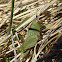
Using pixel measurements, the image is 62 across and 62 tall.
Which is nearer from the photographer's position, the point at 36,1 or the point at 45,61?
the point at 45,61

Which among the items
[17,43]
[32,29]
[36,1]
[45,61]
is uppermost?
[36,1]

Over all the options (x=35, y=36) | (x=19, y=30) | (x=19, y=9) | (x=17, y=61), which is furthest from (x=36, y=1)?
(x=17, y=61)

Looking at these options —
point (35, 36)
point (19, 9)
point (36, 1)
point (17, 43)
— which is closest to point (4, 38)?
point (17, 43)

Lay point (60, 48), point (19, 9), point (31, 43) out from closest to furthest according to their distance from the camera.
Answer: point (31, 43) < point (60, 48) < point (19, 9)

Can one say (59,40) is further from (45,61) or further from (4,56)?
(4,56)

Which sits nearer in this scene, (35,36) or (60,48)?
(35,36)

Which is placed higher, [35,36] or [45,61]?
[35,36]

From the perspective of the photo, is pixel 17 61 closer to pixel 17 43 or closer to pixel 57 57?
pixel 17 43

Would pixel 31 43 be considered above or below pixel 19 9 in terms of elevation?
below

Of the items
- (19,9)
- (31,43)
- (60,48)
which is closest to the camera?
(31,43)
